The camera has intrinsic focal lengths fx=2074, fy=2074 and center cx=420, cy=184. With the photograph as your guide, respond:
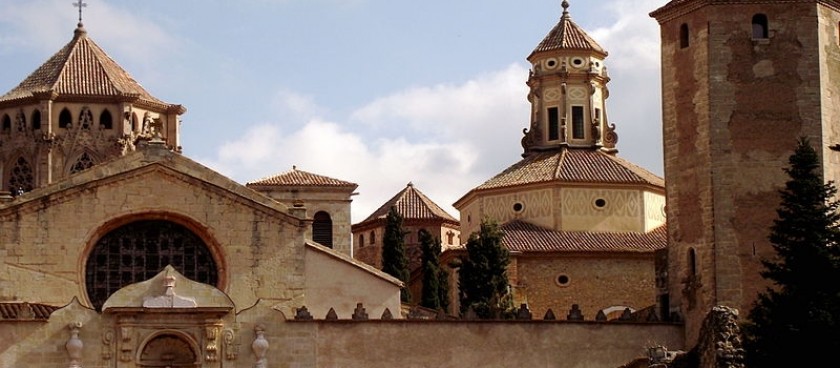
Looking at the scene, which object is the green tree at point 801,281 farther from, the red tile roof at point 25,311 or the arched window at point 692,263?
the red tile roof at point 25,311

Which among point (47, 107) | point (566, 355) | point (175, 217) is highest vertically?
point (47, 107)

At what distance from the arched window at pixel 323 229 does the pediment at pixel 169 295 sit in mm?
24374

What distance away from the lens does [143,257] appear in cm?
5612

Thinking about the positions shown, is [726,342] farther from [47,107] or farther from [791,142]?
[47,107]

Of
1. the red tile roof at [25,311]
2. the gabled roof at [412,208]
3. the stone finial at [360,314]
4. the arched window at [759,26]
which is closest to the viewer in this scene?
the red tile roof at [25,311]

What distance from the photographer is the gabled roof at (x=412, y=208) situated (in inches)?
3531

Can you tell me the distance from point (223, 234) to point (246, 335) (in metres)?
5.18

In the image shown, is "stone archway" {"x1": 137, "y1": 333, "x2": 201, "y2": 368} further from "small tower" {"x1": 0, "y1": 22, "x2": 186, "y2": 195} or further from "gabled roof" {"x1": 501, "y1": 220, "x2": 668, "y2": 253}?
"small tower" {"x1": 0, "y1": 22, "x2": 186, "y2": 195}

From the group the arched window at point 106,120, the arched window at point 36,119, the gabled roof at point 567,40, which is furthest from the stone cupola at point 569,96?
the arched window at point 36,119

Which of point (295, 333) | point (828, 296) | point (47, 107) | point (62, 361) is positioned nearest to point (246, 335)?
point (295, 333)

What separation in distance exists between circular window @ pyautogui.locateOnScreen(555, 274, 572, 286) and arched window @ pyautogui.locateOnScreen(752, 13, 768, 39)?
60.9 feet

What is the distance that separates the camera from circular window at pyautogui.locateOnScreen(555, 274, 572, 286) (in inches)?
2864

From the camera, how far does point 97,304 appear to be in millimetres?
54594

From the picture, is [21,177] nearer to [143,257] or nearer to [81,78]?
[81,78]
